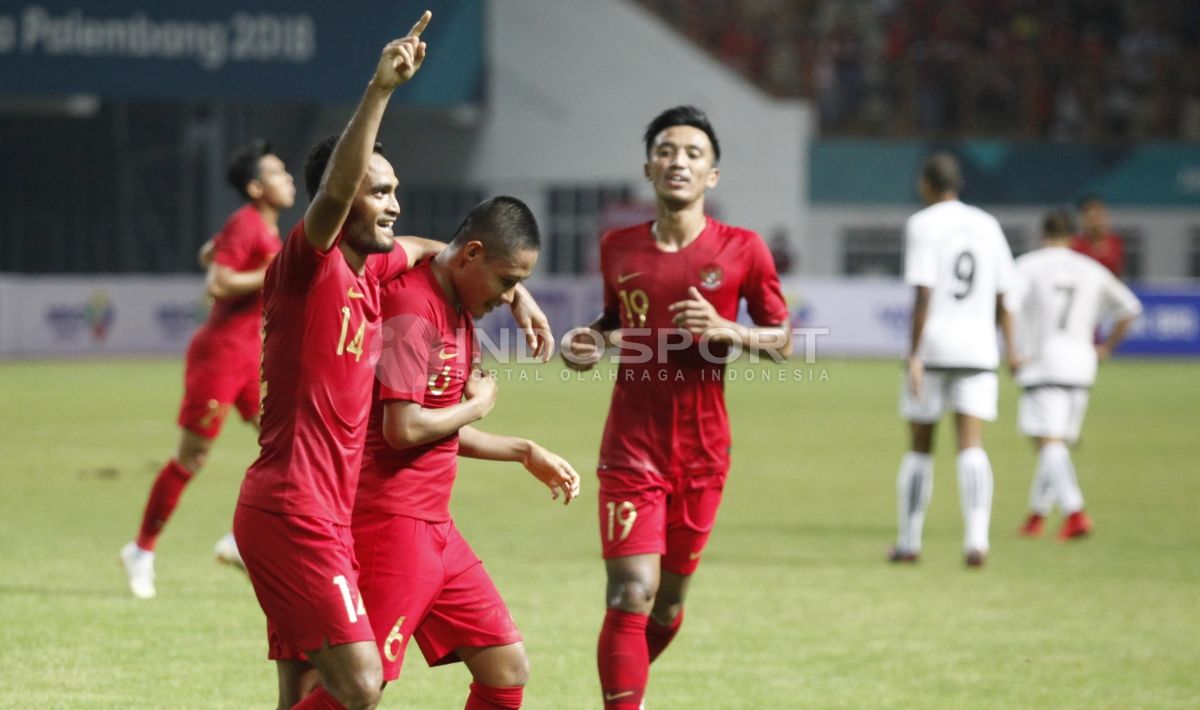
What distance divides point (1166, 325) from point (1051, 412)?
20252 mm

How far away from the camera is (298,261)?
4.43m

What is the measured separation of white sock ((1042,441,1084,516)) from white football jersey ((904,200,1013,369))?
5.30 feet

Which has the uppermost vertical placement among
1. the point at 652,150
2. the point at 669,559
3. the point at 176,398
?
the point at 652,150

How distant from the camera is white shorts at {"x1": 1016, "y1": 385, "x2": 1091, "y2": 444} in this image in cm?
1200

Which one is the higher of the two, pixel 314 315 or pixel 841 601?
pixel 314 315

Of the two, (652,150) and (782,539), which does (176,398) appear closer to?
(782,539)

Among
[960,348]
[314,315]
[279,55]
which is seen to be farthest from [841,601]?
[279,55]

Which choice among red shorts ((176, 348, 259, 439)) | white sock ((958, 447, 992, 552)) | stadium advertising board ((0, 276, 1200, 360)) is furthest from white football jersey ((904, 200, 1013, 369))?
stadium advertising board ((0, 276, 1200, 360))

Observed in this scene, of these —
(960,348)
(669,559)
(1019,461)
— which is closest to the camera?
(669,559)

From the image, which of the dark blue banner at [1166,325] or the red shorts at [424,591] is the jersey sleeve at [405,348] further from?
the dark blue banner at [1166,325]

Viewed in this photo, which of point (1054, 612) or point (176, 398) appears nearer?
point (1054, 612)

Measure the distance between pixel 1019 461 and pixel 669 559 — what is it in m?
10.9

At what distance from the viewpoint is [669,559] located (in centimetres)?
645

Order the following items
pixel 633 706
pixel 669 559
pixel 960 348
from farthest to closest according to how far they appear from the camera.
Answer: pixel 960 348, pixel 669 559, pixel 633 706
